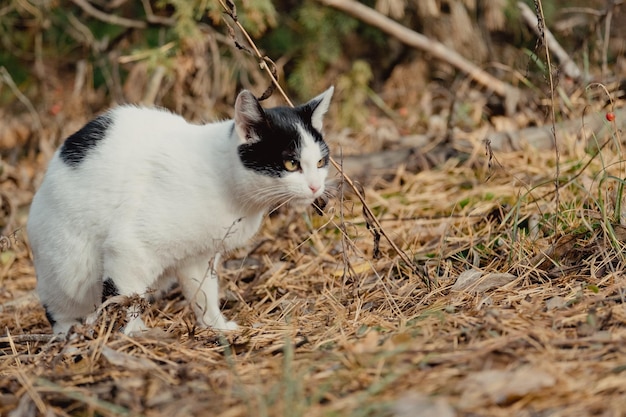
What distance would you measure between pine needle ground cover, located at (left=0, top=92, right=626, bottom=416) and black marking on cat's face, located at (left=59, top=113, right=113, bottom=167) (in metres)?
0.69

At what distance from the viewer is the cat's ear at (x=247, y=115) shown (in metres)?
2.57

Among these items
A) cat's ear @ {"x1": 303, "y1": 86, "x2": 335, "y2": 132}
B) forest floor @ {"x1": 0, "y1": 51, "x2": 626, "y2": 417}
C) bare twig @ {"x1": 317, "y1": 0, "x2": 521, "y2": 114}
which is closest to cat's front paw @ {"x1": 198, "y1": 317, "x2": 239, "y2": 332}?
forest floor @ {"x1": 0, "y1": 51, "x2": 626, "y2": 417}

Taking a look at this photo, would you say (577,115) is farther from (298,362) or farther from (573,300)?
(298,362)

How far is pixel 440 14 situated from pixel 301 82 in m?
1.21

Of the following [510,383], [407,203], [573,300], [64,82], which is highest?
[510,383]

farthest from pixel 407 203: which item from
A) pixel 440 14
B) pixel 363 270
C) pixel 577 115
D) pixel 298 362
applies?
pixel 440 14

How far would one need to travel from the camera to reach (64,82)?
6020 mm

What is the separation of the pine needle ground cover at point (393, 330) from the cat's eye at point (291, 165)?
254mm

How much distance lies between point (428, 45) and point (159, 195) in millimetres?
3129

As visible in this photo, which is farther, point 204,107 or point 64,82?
point 64,82

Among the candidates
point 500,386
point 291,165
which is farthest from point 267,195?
point 500,386

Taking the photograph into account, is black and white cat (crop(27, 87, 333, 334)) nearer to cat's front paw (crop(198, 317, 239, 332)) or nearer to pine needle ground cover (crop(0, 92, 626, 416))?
cat's front paw (crop(198, 317, 239, 332))

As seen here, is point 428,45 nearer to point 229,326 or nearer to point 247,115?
point 247,115

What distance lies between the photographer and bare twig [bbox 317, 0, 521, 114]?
497 centimetres
